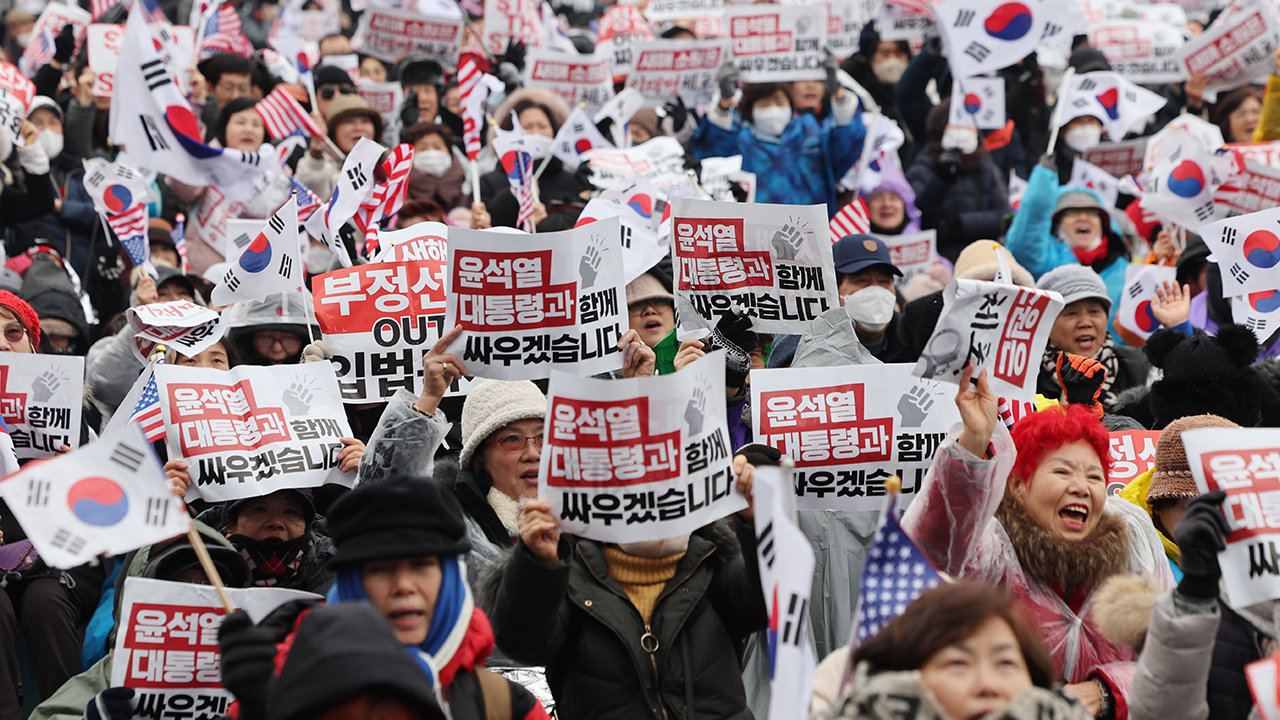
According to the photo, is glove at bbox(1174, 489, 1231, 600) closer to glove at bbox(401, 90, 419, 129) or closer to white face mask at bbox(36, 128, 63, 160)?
glove at bbox(401, 90, 419, 129)

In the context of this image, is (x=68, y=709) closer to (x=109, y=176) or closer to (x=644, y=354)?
(x=644, y=354)

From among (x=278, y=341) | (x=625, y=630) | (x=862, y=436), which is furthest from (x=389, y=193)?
(x=625, y=630)

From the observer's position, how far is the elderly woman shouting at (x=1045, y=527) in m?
4.41

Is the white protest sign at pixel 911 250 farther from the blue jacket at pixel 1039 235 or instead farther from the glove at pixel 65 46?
the glove at pixel 65 46

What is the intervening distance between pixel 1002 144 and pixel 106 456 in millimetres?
9176

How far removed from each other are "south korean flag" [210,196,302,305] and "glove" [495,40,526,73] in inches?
284

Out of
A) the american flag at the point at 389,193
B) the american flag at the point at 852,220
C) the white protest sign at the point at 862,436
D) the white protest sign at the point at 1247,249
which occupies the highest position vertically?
the american flag at the point at 389,193

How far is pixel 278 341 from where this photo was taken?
7.17m

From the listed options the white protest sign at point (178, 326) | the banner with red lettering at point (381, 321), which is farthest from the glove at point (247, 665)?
the white protest sign at point (178, 326)

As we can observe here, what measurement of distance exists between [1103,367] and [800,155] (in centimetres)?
428

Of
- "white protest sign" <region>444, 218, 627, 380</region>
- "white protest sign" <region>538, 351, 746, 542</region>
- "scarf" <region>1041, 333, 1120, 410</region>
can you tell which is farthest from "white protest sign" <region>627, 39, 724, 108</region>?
"white protest sign" <region>538, 351, 746, 542</region>

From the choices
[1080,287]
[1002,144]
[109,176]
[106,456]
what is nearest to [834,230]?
[1080,287]

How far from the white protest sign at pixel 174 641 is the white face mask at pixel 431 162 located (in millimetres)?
6071

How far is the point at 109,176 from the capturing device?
8664mm
